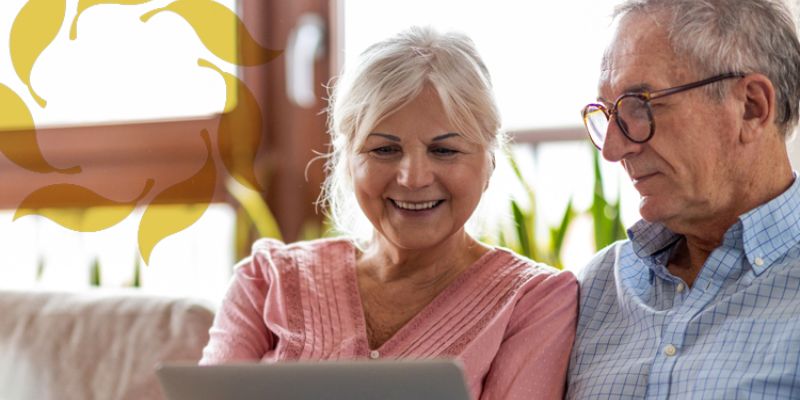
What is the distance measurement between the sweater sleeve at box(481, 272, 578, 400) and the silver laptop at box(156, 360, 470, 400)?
0.46 metres

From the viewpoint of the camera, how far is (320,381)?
1.30m

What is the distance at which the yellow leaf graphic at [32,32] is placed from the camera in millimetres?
3891

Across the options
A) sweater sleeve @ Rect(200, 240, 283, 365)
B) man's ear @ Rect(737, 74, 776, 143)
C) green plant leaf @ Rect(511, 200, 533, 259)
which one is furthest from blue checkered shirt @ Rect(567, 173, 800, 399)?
green plant leaf @ Rect(511, 200, 533, 259)

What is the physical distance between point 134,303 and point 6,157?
1.71 meters

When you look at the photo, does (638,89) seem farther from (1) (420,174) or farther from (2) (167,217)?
(2) (167,217)

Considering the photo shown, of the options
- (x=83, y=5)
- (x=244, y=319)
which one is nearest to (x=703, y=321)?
(x=244, y=319)

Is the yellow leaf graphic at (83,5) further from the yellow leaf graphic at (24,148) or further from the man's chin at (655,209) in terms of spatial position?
the man's chin at (655,209)

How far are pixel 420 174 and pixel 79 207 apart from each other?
2.32 meters

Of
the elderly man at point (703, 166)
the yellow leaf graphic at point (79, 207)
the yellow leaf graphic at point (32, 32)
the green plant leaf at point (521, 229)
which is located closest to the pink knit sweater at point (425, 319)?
the elderly man at point (703, 166)

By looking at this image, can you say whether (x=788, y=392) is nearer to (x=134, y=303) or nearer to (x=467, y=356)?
(x=467, y=356)

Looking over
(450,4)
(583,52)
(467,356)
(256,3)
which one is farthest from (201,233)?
(467,356)

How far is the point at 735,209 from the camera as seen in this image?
163 cm

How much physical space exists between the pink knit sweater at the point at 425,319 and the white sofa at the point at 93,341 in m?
0.26

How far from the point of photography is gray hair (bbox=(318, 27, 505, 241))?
6.02ft
